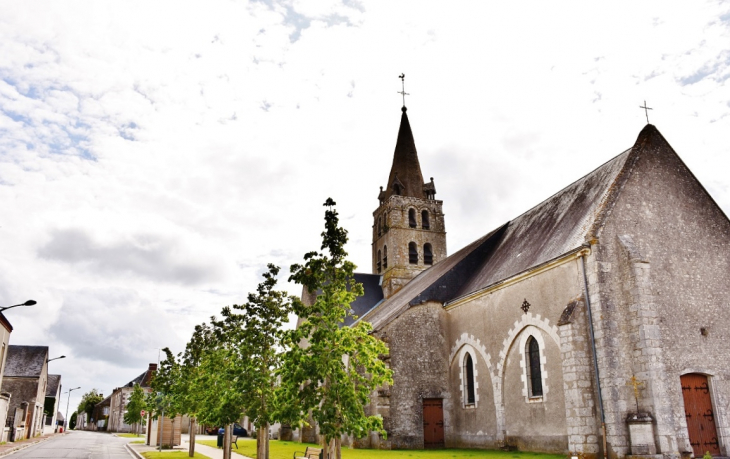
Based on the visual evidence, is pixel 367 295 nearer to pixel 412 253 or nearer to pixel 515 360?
pixel 412 253

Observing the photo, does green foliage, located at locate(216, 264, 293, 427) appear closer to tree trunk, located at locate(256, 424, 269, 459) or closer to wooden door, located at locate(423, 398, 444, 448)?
tree trunk, located at locate(256, 424, 269, 459)

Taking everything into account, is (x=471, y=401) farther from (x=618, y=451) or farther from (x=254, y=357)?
(x=254, y=357)

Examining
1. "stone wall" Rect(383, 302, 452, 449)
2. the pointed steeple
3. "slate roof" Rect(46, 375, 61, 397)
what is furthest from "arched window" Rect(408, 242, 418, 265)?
"slate roof" Rect(46, 375, 61, 397)

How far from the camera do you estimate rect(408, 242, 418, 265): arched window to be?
37469 mm

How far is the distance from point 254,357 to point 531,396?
9.30 meters

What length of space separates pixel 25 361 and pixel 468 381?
1800 inches

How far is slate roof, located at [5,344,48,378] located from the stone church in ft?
136

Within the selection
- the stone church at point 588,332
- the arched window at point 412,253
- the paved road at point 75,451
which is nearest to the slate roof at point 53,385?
the paved road at point 75,451

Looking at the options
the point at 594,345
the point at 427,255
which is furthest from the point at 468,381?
the point at 427,255

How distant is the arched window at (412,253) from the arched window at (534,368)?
18928 millimetres

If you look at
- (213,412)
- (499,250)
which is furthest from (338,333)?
(499,250)

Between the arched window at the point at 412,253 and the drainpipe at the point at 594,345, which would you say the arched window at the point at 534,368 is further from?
the arched window at the point at 412,253

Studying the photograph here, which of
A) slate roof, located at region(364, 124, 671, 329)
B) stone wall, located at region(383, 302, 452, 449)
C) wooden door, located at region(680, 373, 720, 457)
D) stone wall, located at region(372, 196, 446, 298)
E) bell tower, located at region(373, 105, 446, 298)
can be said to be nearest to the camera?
wooden door, located at region(680, 373, 720, 457)

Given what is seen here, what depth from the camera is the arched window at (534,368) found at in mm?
18250
